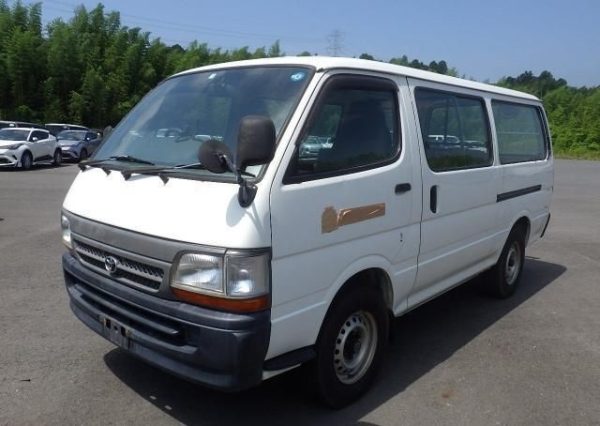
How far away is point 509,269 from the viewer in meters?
6.16

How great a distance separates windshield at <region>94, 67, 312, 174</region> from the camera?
3439 millimetres

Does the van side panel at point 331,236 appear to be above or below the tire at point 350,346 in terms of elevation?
above

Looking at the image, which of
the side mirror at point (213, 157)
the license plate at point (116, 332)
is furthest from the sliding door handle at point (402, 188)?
the license plate at point (116, 332)

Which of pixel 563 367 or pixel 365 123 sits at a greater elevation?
pixel 365 123

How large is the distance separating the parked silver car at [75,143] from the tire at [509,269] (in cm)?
2033

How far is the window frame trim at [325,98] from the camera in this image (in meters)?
3.15

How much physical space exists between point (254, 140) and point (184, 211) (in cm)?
57

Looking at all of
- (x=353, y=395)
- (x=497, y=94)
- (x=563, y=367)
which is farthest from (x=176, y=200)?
(x=497, y=94)

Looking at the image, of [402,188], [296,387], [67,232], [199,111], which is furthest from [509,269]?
[67,232]

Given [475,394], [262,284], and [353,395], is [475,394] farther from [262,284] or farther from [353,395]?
[262,284]

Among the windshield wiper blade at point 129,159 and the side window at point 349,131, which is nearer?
the side window at point 349,131

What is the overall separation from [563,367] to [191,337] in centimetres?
296

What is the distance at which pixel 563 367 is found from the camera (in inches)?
173

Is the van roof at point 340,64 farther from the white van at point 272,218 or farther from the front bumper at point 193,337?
the front bumper at point 193,337
